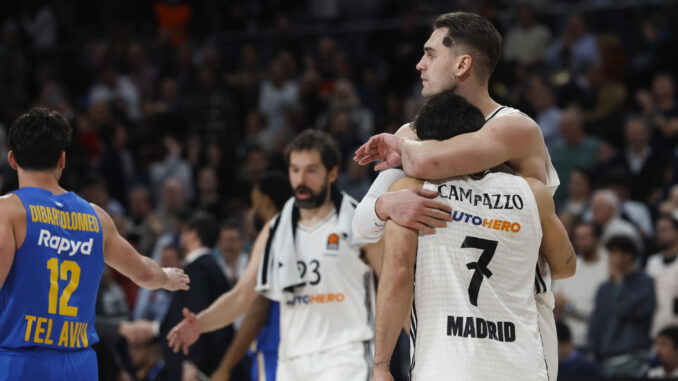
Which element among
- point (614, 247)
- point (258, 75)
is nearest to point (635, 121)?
point (614, 247)

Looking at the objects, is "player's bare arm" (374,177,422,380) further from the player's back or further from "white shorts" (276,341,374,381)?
"white shorts" (276,341,374,381)

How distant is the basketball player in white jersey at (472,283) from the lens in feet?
13.6

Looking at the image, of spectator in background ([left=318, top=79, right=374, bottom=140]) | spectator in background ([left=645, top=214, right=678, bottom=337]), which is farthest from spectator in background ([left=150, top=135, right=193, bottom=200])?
spectator in background ([left=645, top=214, right=678, bottom=337])

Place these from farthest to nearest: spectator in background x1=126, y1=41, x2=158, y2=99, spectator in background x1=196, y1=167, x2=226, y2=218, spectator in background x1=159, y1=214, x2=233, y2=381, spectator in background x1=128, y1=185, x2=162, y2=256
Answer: spectator in background x1=126, y1=41, x2=158, y2=99
spectator in background x1=196, y1=167, x2=226, y2=218
spectator in background x1=128, y1=185, x2=162, y2=256
spectator in background x1=159, y1=214, x2=233, y2=381

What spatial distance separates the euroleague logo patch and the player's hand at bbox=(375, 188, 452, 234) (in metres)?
2.21

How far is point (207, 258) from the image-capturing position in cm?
846

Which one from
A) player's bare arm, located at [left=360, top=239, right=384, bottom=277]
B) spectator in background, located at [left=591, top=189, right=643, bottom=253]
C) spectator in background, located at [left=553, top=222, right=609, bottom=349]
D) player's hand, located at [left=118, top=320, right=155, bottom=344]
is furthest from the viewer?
spectator in background, located at [left=591, top=189, right=643, bottom=253]

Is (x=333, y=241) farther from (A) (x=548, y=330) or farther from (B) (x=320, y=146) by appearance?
(A) (x=548, y=330)

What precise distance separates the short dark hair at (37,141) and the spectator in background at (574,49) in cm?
991

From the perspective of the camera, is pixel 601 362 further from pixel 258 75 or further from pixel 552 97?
pixel 258 75

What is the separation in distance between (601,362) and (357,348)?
410 centimetres

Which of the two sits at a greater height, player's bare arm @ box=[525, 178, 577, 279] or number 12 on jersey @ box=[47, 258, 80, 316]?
player's bare arm @ box=[525, 178, 577, 279]

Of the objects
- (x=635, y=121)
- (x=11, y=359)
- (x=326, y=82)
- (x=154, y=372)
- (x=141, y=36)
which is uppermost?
(x=141, y=36)

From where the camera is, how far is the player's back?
4887mm
